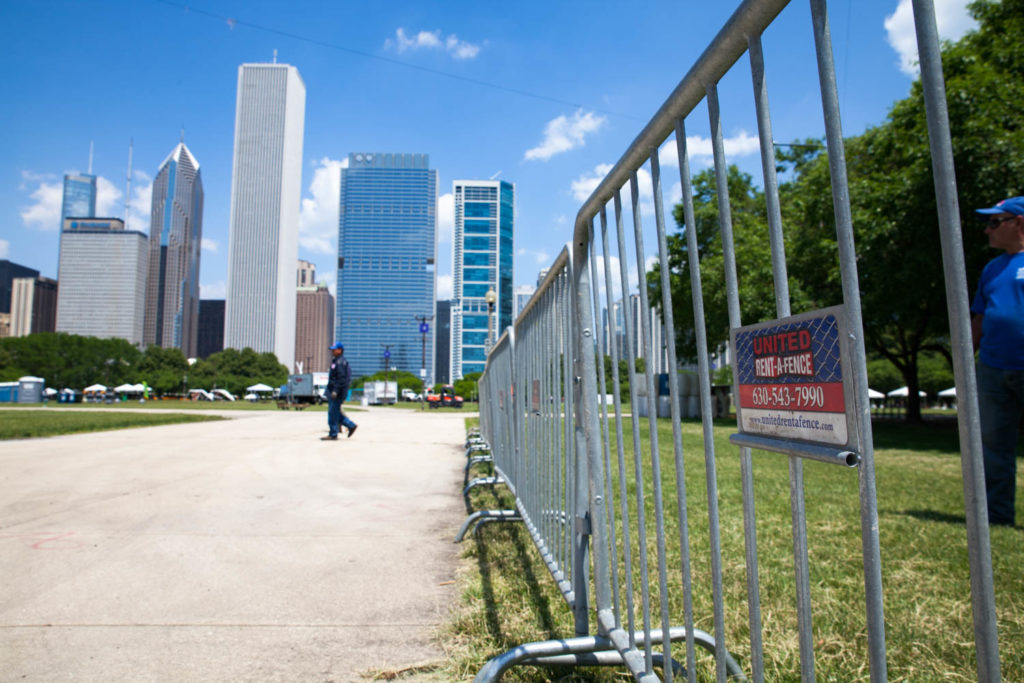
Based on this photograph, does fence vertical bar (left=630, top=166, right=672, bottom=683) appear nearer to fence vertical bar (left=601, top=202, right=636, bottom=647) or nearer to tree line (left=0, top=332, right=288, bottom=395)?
fence vertical bar (left=601, top=202, right=636, bottom=647)

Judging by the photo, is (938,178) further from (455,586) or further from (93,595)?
(93,595)

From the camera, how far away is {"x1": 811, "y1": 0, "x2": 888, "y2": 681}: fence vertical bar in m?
0.85

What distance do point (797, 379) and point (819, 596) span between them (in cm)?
226

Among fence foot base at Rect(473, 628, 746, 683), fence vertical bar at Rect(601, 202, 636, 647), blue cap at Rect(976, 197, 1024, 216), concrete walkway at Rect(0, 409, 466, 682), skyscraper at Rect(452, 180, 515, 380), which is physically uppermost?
skyscraper at Rect(452, 180, 515, 380)

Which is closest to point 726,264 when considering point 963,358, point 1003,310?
point 963,358

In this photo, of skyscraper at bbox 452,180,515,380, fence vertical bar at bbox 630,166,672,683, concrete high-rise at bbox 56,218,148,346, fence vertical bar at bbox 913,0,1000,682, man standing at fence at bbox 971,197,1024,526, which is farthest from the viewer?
concrete high-rise at bbox 56,218,148,346

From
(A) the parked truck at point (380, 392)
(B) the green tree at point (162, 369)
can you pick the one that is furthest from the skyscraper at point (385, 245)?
(A) the parked truck at point (380, 392)

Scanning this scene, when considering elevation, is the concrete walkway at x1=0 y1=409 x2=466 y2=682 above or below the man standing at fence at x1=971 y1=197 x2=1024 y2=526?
below

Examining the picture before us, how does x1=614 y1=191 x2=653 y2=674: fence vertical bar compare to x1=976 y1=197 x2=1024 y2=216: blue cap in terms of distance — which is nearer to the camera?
x1=614 y1=191 x2=653 y2=674: fence vertical bar

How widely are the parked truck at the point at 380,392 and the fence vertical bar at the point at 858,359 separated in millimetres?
53689

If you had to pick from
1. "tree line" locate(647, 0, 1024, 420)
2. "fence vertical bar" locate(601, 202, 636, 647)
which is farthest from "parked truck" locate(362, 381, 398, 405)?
"fence vertical bar" locate(601, 202, 636, 647)

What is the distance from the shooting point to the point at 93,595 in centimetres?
296

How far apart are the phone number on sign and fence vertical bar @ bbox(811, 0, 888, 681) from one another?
77mm

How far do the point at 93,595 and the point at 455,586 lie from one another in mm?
1692
